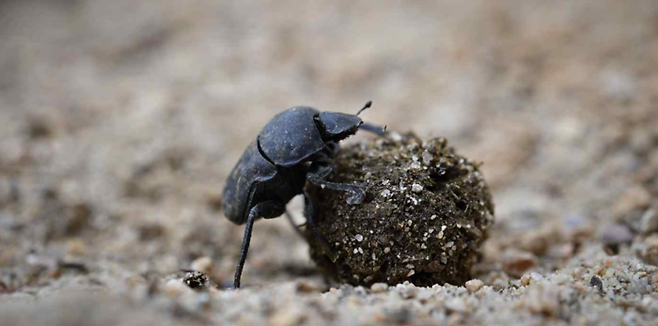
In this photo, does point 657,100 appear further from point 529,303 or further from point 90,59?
point 90,59

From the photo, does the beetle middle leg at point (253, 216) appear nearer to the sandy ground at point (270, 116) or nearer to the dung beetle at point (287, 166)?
the dung beetle at point (287, 166)

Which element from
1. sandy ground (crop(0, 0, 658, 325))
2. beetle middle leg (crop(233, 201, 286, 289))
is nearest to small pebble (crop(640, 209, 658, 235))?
sandy ground (crop(0, 0, 658, 325))

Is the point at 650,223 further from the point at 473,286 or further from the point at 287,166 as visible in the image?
the point at 287,166

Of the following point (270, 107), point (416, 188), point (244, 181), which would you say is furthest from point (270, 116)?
point (416, 188)

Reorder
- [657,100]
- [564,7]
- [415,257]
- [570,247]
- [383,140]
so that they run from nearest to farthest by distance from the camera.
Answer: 1. [415,257]
2. [383,140]
3. [570,247]
4. [657,100]
5. [564,7]

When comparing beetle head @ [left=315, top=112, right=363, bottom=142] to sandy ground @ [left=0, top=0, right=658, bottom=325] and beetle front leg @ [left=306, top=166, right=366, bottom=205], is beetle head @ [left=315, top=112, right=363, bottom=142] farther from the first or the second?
sandy ground @ [left=0, top=0, right=658, bottom=325]

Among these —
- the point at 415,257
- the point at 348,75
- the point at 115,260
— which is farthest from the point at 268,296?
the point at 348,75

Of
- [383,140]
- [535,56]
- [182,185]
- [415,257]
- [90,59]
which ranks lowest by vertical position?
[415,257]
